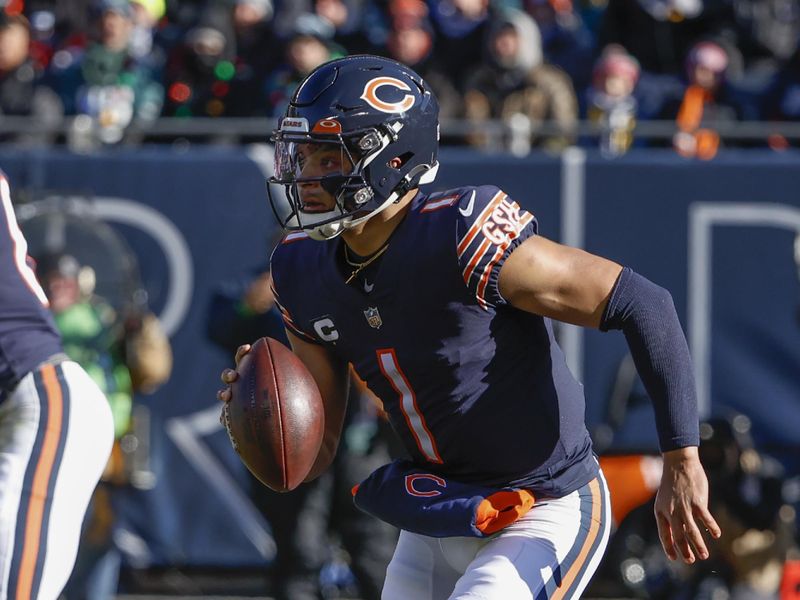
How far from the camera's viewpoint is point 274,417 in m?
3.39

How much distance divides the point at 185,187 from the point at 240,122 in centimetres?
46

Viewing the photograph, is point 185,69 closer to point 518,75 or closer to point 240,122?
point 240,122

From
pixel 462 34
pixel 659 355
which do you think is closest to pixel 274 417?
pixel 659 355

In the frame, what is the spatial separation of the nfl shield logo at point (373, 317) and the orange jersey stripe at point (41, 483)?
79 centimetres

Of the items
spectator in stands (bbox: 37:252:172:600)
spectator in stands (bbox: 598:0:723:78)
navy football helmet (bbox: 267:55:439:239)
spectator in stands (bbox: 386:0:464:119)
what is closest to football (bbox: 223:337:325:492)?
navy football helmet (bbox: 267:55:439:239)

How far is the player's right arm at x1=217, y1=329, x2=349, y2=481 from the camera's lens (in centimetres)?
365

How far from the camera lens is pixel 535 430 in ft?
11.2

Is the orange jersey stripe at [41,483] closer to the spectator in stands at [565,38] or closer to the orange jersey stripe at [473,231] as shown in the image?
the orange jersey stripe at [473,231]

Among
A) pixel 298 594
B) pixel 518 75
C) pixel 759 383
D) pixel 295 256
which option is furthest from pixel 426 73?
pixel 295 256

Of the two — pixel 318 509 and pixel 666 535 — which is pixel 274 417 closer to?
pixel 666 535

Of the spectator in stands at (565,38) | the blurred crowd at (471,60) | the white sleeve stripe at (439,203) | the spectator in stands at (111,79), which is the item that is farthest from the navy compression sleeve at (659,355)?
the spectator in stands at (565,38)

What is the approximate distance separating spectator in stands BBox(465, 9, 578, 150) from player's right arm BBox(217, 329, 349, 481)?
155 inches

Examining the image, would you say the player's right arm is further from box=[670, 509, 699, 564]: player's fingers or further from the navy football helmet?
box=[670, 509, 699, 564]: player's fingers

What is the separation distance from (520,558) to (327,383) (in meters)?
0.72
